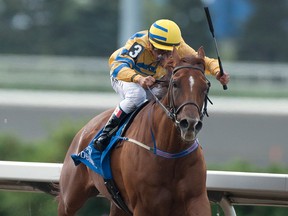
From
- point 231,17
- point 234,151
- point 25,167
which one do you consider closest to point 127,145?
point 25,167

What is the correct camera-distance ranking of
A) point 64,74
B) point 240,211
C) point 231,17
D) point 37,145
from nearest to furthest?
point 240,211, point 37,145, point 64,74, point 231,17

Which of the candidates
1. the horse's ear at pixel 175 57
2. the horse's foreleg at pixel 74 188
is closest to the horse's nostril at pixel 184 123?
the horse's ear at pixel 175 57

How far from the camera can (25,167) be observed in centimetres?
762

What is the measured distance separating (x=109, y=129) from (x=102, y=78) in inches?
779

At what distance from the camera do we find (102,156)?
275 inches

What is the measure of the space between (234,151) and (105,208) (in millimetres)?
9790

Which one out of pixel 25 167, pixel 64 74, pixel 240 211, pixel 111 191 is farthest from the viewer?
pixel 64 74

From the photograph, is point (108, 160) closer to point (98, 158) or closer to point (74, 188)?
point (98, 158)

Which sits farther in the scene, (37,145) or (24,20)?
(24,20)

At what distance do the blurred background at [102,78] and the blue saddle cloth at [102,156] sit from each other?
1.15 meters

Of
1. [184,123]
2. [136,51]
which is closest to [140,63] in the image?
[136,51]

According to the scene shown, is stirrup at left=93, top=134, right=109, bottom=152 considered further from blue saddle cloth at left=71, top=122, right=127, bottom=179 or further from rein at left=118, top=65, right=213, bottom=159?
rein at left=118, top=65, right=213, bottom=159

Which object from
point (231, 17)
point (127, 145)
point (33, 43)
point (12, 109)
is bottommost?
point (33, 43)

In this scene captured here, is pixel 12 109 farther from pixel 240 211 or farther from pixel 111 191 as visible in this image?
pixel 111 191
